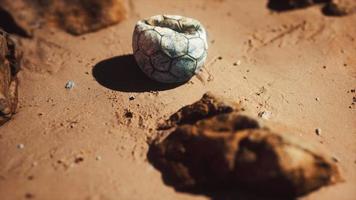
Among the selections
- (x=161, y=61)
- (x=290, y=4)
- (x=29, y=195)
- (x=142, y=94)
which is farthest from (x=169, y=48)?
(x=290, y=4)

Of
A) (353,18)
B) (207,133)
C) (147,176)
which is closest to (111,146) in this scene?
(147,176)

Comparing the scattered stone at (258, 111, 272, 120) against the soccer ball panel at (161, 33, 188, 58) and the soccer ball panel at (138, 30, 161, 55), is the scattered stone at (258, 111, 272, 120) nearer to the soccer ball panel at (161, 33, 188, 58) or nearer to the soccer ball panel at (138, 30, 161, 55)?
the soccer ball panel at (161, 33, 188, 58)

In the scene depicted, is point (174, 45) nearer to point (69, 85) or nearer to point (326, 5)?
point (69, 85)

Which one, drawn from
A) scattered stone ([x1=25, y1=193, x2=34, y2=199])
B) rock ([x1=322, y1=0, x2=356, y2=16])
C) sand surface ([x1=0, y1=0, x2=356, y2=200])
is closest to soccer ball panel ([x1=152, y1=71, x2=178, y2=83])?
sand surface ([x1=0, y1=0, x2=356, y2=200])

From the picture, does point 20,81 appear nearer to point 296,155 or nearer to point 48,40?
Answer: point 48,40

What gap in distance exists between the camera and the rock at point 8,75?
394cm

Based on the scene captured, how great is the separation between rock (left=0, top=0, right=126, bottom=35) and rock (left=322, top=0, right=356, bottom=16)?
342cm

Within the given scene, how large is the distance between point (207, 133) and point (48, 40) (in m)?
3.19

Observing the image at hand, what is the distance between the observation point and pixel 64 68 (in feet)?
15.8

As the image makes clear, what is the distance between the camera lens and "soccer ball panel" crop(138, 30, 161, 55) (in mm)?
4094

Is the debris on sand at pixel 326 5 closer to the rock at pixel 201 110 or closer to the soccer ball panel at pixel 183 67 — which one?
the soccer ball panel at pixel 183 67

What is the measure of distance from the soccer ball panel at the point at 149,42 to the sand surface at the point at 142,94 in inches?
19.0

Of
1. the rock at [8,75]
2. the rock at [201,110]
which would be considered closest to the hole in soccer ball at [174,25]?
the rock at [201,110]

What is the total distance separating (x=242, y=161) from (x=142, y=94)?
1678 mm
